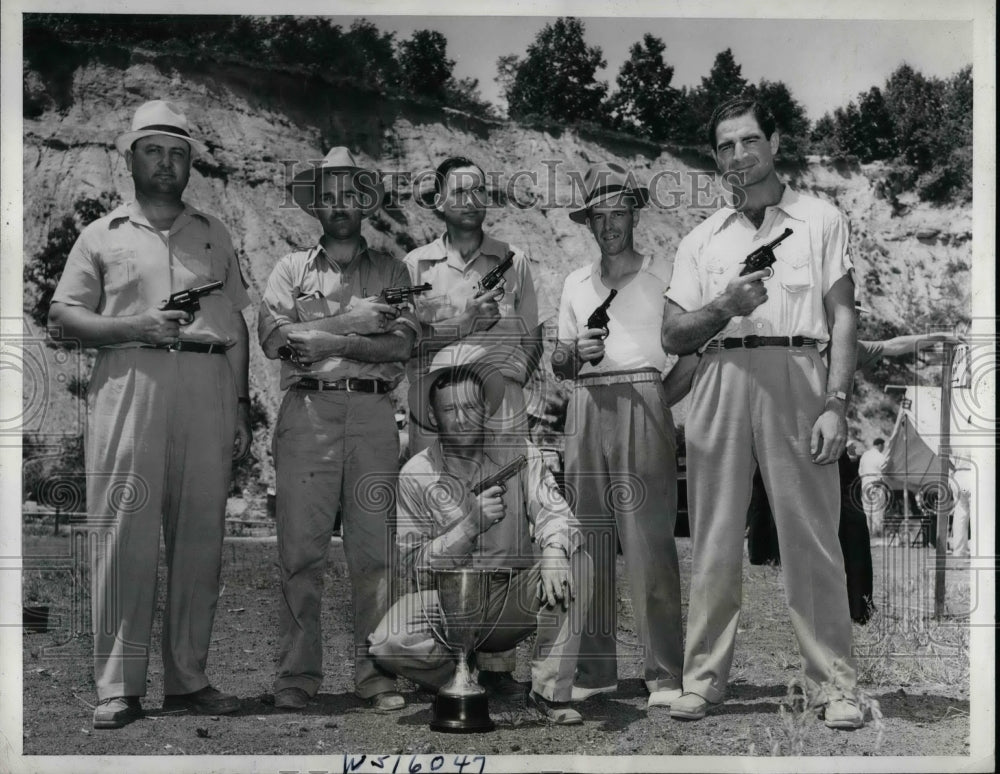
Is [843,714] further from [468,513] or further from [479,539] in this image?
[468,513]

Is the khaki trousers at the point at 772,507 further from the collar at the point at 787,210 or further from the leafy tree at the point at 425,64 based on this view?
Result: the leafy tree at the point at 425,64

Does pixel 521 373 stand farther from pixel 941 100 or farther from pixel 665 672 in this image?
pixel 941 100

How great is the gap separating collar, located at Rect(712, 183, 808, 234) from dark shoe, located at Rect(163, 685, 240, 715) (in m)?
3.45

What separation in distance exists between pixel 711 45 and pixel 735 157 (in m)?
1.08

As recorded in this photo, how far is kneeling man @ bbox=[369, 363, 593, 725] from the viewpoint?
20.0 feet

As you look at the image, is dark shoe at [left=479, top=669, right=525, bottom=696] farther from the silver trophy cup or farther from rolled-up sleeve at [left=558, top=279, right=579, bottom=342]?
rolled-up sleeve at [left=558, top=279, right=579, bottom=342]

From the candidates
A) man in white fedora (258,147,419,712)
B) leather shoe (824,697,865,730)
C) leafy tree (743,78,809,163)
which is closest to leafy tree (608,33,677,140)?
leafy tree (743,78,809,163)

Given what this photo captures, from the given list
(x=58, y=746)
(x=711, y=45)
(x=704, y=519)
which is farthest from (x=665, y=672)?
(x=711, y=45)

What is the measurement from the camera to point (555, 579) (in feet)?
18.9

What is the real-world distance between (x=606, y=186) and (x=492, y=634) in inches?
94.3

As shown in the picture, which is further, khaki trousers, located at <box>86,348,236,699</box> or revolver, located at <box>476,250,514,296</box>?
revolver, located at <box>476,250,514,296</box>

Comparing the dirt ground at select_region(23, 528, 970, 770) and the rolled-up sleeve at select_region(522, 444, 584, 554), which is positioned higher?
the rolled-up sleeve at select_region(522, 444, 584, 554)

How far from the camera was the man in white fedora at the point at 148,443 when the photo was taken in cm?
640

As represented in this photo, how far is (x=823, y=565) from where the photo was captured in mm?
6219
